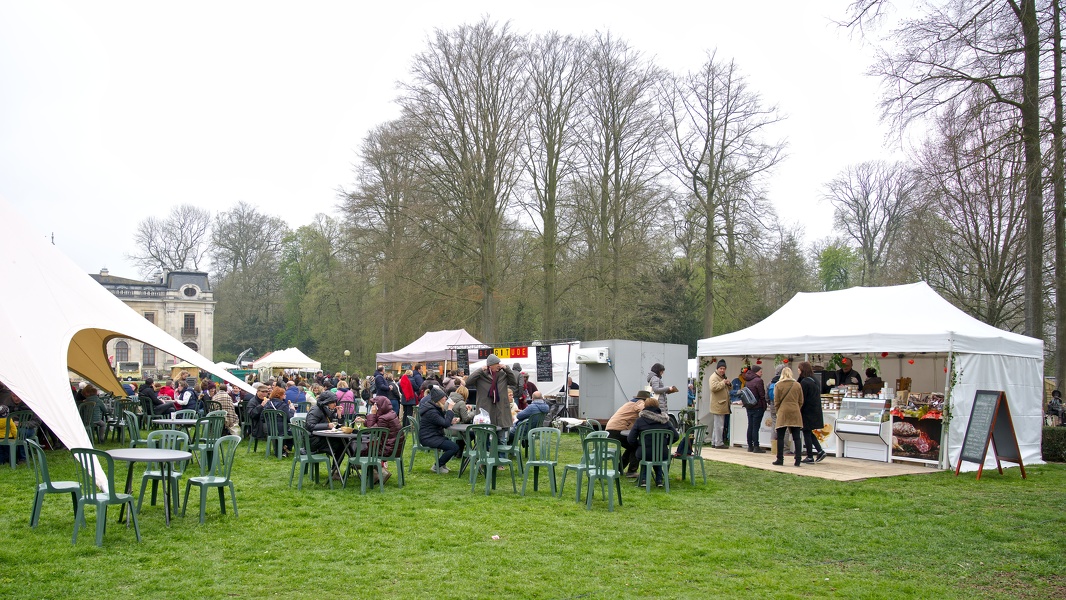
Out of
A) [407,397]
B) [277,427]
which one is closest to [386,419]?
[277,427]

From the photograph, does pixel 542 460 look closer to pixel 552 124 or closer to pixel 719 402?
pixel 719 402

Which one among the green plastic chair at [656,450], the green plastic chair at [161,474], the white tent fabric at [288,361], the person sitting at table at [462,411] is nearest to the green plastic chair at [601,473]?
the green plastic chair at [656,450]

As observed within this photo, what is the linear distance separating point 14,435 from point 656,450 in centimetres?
819

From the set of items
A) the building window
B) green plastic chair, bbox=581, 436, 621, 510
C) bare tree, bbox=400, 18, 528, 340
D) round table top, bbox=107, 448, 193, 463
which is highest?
bare tree, bbox=400, 18, 528, 340

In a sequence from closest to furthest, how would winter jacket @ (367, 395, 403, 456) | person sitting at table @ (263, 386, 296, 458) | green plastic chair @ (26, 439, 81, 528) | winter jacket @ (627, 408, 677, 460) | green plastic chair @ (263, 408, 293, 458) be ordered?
green plastic chair @ (26, 439, 81, 528) < winter jacket @ (627, 408, 677, 460) < winter jacket @ (367, 395, 403, 456) < green plastic chair @ (263, 408, 293, 458) < person sitting at table @ (263, 386, 296, 458)

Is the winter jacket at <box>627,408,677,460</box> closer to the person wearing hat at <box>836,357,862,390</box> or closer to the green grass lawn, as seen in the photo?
the green grass lawn

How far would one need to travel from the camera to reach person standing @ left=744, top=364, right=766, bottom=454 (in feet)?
39.9

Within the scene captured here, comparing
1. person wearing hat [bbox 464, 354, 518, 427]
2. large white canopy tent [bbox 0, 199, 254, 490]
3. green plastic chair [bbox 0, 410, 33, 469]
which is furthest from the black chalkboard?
green plastic chair [bbox 0, 410, 33, 469]

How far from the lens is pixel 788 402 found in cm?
1052

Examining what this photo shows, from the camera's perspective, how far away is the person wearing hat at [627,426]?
9.12 m

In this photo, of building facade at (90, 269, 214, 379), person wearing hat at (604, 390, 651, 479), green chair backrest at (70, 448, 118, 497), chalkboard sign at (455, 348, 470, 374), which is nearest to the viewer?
green chair backrest at (70, 448, 118, 497)

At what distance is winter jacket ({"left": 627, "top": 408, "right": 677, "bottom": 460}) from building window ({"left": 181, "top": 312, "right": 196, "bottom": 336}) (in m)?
63.5

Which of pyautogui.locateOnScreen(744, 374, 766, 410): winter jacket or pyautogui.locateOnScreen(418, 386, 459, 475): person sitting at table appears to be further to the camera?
pyautogui.locateOnScreen(744, 374, 766, 410): winter jacket

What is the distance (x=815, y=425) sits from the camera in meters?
11.0
